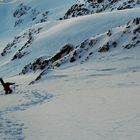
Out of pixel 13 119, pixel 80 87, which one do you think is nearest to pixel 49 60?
pixel 80 87

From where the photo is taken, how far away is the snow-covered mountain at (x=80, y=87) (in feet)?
30.9

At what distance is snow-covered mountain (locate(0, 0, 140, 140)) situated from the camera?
30.9ft

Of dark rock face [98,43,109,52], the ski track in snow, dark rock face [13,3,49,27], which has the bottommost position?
dark rock face [13,3,49,27]

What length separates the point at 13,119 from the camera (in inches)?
466

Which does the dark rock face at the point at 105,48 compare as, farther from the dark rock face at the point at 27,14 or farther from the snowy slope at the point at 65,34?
the dark rock face at the point at 27,14

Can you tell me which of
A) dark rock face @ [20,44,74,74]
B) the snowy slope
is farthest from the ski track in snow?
the snowy slope

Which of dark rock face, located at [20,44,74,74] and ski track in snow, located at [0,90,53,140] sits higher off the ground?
ski track in snow, located at [0,90,53,140]

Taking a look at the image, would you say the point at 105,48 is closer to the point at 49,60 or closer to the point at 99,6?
the point at 49,60

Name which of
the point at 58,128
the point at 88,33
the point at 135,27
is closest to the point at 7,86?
the point at 135,27

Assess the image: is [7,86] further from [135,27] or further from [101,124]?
[101,124]

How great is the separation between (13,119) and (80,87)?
6.00 metres

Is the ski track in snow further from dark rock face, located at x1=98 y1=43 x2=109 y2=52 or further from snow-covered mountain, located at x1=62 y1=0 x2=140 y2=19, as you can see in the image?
snow-covered mountain, located at x1=62 y1=0 x2=140 y2=19

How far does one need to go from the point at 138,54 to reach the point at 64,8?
81.8 metres

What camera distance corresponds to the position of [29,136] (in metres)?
9.32
